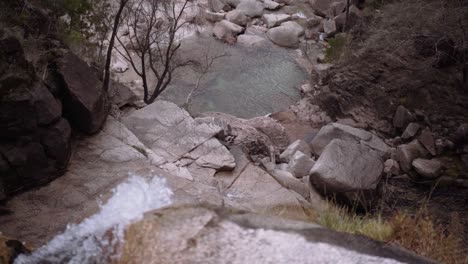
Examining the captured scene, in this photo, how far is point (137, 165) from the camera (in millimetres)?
5668

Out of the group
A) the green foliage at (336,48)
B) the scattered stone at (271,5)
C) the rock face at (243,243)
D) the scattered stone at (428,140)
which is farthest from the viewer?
the scattered stone at (271,5)

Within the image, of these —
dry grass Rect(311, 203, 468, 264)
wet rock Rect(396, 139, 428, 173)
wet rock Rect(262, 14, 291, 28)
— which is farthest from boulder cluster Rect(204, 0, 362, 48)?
dry grass Rect(311, 203, 468, 264)

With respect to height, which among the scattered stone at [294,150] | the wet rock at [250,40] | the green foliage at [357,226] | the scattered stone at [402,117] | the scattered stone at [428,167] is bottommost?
the scattered stone at [428,167]

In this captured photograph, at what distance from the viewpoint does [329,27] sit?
635 inches

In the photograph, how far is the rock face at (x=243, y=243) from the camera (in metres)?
3.31

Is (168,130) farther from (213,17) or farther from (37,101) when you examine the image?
(213,17)

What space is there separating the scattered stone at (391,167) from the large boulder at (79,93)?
6.10m

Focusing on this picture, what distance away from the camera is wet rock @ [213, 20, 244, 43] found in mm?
15175

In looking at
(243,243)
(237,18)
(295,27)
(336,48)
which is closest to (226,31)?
(237,18)

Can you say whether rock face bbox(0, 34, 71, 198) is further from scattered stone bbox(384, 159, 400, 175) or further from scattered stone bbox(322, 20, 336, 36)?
scattered stone bbox(322, 20, 336, 36)

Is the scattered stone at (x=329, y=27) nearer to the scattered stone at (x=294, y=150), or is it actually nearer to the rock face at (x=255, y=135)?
the rock face at (x=255, y=135)

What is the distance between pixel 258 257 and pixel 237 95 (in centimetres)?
955

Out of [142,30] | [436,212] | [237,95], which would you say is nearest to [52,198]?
[436,212]

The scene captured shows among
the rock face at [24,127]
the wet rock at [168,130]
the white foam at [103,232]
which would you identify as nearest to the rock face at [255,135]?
the wet rock at [168,130]
